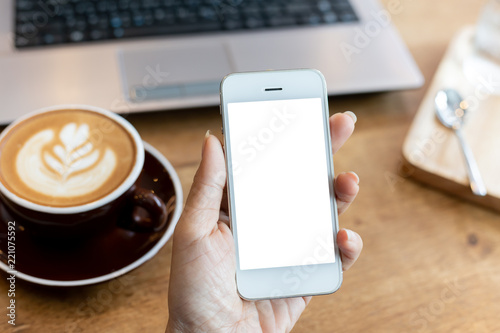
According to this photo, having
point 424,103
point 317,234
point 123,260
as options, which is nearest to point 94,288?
point 123,260

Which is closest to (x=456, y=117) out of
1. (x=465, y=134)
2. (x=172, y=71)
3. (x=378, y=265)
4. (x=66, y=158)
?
(x=465, y=134)

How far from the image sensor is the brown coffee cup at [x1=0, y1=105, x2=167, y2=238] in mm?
475

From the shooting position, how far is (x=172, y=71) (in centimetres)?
69

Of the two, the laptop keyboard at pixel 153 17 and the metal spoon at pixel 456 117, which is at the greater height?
the laptop keyboard at pixel 153 17

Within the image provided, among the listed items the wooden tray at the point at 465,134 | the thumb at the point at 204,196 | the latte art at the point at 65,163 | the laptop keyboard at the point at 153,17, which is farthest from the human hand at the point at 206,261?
the laptop keyboard at the point at 153,17

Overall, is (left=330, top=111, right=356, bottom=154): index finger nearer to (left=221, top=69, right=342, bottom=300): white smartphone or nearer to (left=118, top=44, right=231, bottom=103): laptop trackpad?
(left=221, top=69, right=342, bottom=300): white smartphone

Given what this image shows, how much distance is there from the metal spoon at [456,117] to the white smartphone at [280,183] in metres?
0.22

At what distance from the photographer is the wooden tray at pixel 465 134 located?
627 millimetres

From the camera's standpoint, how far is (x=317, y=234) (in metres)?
0.48

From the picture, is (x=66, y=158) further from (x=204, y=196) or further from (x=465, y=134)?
(x=465, y=134)

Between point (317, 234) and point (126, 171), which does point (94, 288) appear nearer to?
point (126, 171)

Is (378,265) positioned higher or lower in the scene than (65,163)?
lower

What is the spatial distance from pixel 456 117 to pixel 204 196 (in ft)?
1.24

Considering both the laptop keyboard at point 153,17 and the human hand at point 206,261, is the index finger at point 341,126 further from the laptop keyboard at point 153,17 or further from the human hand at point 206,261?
the laptop keyboard at point 153,17
